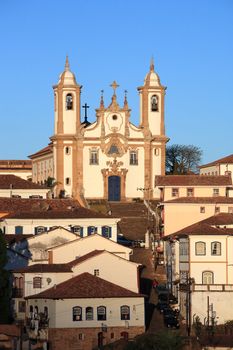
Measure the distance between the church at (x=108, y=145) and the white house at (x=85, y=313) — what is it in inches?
2043

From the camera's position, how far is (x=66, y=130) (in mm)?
142875

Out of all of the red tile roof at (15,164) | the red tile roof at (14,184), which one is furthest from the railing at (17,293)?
the red tile roof at (15,164)

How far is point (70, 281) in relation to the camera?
8912 cm

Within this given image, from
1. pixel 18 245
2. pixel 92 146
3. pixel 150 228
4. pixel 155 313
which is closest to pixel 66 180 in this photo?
pixel 92 146

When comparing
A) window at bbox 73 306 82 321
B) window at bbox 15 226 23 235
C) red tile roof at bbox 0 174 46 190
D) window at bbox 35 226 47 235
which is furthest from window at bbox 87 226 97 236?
red tile roof at bbox 0 174 46 190

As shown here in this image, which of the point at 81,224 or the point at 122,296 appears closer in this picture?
the point at 122,296

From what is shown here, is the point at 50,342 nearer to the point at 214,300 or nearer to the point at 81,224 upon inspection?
the point at 214,300

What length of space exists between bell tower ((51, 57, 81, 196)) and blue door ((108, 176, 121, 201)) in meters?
3.08

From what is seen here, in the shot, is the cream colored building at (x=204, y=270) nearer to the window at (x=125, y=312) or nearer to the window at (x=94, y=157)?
the window at (x=125, y=312)

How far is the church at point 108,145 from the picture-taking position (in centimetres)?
14138

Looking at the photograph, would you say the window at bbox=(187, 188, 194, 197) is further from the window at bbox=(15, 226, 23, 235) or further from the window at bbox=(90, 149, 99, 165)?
the window at bbox=(15, 226, 23, 235)

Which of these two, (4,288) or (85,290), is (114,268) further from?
(4,288)

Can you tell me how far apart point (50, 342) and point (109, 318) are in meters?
4.34

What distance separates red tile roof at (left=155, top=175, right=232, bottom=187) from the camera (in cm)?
12875
